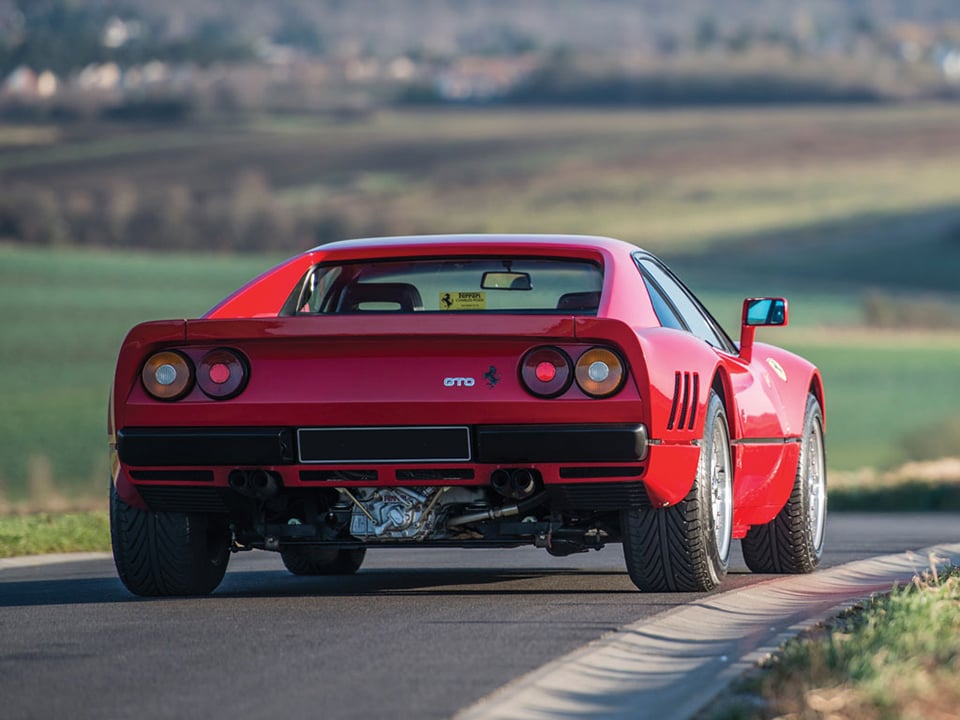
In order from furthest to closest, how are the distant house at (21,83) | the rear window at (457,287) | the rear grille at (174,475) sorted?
the distant house at (21,83) → the rear window at (457,287) → the rear grille at (174,475)

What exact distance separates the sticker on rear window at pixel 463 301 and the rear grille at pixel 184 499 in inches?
58.8

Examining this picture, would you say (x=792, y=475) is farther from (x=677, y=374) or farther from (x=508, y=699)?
(x=508, y=699)

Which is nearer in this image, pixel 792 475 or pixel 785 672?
pixel 785 672

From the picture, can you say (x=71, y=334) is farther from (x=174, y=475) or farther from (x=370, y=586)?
(x=174, y=475)

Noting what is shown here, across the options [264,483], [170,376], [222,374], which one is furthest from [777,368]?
[170,376]

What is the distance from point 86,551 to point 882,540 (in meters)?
5.05

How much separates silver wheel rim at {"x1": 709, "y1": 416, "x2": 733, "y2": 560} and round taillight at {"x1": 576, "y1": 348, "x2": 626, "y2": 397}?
2.96 ft

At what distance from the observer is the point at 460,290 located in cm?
954

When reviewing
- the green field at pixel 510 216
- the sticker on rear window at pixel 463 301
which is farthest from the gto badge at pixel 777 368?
the green field at pixel 510 216

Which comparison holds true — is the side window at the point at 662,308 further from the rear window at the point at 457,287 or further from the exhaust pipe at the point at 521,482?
the exhaust pipe at the point at 521,482

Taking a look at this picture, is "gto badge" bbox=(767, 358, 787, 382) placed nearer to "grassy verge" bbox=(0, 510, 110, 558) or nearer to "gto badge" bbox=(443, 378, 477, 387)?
"gto badge" bbox=(443, 378, 477, 387)

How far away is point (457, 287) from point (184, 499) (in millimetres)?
1680

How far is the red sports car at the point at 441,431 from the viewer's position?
817 centimetres

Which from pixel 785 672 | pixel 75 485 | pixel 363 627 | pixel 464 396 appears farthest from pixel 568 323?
pixel 75 485
